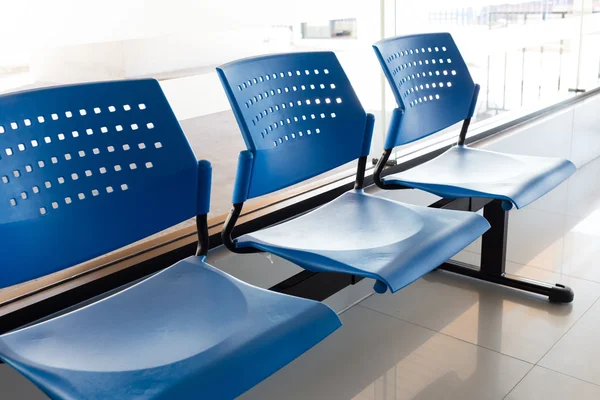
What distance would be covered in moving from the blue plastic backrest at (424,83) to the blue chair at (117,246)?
85 cm

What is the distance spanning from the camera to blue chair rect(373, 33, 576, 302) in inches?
78.0

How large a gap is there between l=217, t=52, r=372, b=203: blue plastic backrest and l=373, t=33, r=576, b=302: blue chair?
23cm

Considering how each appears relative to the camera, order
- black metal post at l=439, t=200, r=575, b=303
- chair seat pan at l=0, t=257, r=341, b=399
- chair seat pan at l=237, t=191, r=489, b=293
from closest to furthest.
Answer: chair seat pan at l=0, t=257, r=341, b=399
chair seat pan at l=237, t=191, r=489, b=293
black metal post at l=439, t=200, r=575, b=303

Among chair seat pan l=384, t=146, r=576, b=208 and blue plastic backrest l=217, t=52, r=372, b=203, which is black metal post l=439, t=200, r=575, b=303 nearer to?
chair seat pan l=384, t=146, r=576, b=208

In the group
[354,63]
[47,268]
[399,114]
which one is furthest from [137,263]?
[354,63]

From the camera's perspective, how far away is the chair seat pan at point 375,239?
1.47 metres

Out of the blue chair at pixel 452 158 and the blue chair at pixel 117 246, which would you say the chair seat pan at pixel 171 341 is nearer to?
the blue chair at pixel 117 246

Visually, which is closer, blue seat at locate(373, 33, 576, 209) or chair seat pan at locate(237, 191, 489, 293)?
chair seat pan at locate(237, 191, 489, 293)

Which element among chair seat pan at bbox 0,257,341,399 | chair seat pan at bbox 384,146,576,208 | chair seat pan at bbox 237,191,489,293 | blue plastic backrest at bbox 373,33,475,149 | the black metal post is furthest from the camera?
the black metal post

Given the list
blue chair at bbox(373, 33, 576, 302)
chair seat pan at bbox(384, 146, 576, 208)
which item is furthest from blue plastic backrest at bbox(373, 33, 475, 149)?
chair seat pan at bbox(384, 146, 576, 208)

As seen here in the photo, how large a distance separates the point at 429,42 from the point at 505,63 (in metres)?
1.52

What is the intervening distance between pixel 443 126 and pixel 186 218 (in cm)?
114

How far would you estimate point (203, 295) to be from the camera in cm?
136

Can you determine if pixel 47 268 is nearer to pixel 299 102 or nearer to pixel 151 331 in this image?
pixel 151 331
